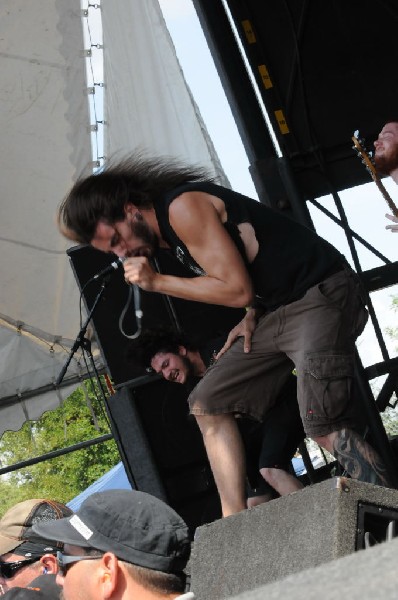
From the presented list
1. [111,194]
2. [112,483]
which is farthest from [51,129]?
[112,483]

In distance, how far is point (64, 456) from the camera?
29.3 metres

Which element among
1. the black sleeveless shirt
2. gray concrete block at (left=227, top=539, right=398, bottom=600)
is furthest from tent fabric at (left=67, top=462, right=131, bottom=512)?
gray concrete block at (left=227, top=539, right=398, bottom=600)

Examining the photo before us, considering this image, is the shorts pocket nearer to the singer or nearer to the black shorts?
the singer

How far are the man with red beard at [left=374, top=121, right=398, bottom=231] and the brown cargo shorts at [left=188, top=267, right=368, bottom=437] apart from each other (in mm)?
544

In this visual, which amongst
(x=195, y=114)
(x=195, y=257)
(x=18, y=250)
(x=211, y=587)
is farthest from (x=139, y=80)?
(x=211, y=587)

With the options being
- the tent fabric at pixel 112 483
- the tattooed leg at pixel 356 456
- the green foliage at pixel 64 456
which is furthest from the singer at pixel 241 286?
the green foliage at pixel 64 456

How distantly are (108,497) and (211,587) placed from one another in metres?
0.32

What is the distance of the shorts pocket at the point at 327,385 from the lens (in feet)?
8.86

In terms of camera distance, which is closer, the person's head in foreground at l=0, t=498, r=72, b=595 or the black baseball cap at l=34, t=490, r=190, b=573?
the black baseball cap at l=34, t=490, r=190, b=573

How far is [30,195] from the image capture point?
607 cm

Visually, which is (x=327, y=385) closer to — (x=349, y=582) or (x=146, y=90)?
(x=349, y=582)

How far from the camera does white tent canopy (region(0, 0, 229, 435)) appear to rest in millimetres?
5660

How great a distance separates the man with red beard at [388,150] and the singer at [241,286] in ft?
1.57

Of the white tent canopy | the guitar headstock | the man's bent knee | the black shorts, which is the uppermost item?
the white tent canopy
